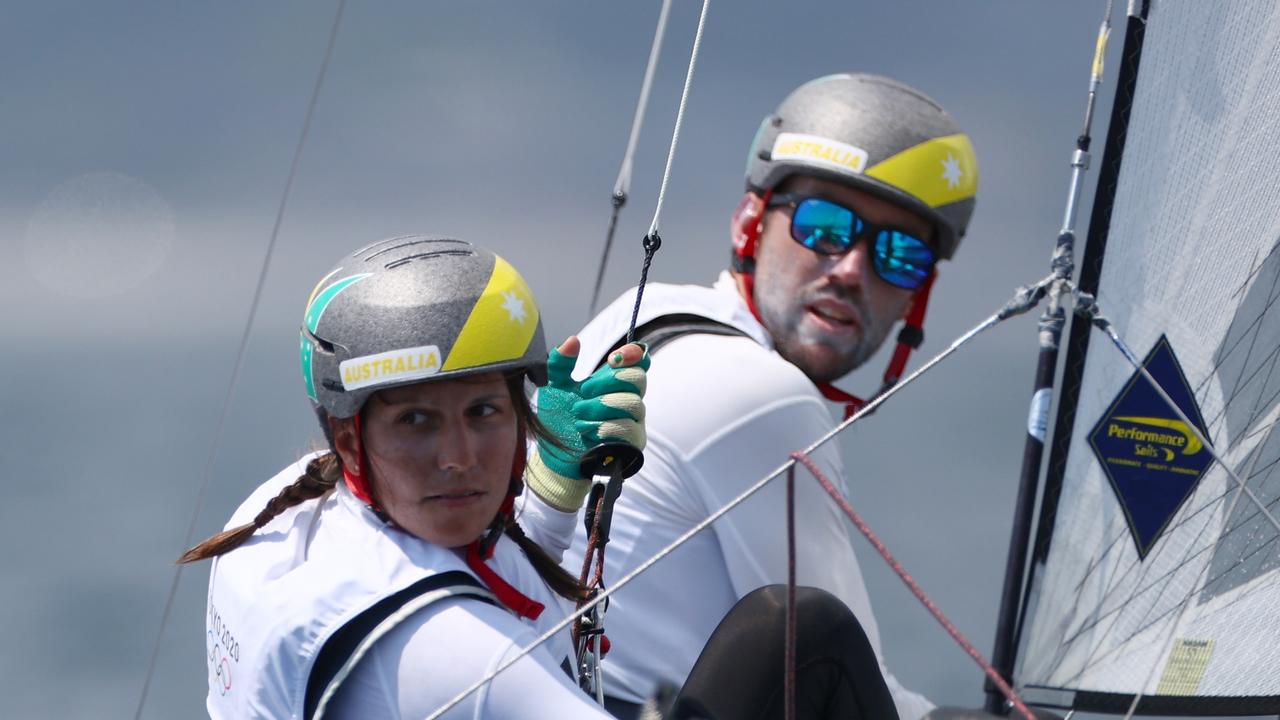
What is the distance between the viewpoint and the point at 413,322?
2654 mm

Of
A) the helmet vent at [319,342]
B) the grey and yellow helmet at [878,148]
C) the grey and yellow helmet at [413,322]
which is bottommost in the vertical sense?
the helmet vent at [319,342]

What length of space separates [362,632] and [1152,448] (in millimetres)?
1579

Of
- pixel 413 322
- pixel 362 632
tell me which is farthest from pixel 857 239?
pixel 362 632

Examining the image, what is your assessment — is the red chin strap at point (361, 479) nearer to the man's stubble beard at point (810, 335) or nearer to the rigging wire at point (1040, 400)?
the rigging wire at point (1040, 400)

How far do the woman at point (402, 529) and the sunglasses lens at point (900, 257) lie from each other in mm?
1040

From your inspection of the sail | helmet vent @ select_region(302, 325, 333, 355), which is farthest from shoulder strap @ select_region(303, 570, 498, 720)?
the sail

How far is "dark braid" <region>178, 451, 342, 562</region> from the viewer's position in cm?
276

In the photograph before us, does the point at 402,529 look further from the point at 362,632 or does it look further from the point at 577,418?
the point at 577,418

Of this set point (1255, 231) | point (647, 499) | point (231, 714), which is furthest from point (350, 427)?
point (1255, 231)

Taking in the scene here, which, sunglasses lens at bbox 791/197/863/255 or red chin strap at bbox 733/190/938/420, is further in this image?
red chin strap at bbox 733/190/938/420

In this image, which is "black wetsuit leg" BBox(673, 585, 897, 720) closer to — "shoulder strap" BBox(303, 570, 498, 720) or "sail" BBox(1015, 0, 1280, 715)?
"shoulder strap" BBox(303, 570, 498, 720)

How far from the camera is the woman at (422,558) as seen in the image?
98.1 inches

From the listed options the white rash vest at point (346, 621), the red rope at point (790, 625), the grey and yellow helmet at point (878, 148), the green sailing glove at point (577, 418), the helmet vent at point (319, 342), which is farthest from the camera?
the grey and yellow helmet at point (878, 148)

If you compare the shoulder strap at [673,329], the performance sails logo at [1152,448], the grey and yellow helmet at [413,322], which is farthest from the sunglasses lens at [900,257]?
the grey and yellow helmet at [413,322]
